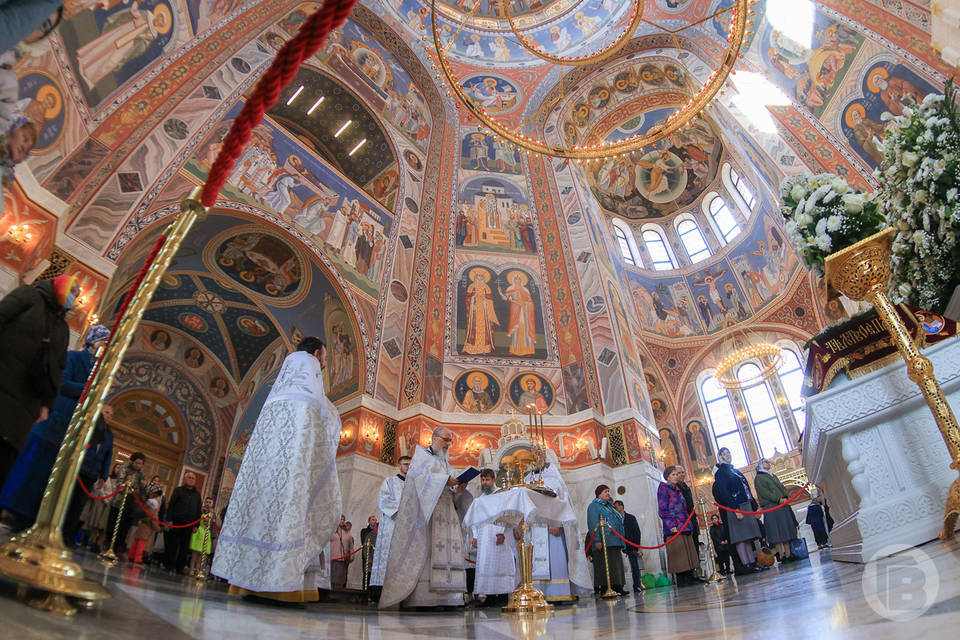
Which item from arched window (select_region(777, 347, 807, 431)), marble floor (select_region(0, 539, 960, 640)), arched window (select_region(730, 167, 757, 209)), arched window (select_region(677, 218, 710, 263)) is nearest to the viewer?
marble floor (select_region(0, 539, 960, 640))

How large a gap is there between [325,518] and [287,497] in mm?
371

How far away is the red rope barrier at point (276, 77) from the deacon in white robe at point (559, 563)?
456 cm

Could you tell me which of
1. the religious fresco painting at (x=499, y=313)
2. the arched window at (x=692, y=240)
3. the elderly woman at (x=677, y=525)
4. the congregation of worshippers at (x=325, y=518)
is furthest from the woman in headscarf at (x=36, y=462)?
the arched window at (x=692, y=240)

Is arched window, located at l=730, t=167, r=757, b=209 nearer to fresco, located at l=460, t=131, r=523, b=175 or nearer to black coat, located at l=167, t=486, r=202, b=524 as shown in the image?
fresco, located at l=460, t=131, r=523, b=175

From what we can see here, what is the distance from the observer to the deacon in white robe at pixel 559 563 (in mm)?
5254

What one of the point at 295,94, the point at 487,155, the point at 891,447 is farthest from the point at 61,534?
the point at 487,155

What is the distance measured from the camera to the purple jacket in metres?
6.35

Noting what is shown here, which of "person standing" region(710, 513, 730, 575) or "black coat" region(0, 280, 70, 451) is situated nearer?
"black coat" region(0, 280, 70, 451)

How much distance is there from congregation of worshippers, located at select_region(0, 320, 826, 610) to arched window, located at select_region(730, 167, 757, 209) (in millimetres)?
12110

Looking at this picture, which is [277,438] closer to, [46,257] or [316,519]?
[316,519]

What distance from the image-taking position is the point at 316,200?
10.7 m

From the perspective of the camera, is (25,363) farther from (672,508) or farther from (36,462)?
(672,508)

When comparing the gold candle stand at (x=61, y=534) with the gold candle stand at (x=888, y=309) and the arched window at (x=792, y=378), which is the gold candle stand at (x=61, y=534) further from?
the arched window at (x=792, y=378)

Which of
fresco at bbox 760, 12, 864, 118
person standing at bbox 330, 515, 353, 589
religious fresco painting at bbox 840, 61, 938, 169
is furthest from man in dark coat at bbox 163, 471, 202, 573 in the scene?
fresco at bbox 760, 12, 864, 118
